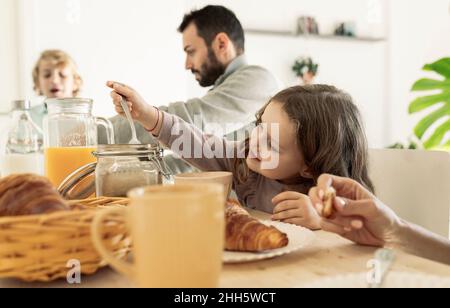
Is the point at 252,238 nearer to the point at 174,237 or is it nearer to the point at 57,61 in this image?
the point at 174,237

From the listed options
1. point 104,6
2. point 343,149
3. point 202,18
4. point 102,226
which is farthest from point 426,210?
point 104,6

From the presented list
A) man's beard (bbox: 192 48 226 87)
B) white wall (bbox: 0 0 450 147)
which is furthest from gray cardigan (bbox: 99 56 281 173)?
white wall (bbox: 0 0 450 147)

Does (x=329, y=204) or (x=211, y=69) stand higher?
(x=211, y=69)

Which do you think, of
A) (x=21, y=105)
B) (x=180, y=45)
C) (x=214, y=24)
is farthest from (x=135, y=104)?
(x=180, y=45)

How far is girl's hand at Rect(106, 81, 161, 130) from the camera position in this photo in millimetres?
977

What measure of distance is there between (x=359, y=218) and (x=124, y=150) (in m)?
0.37

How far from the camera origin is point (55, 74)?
9.23ft

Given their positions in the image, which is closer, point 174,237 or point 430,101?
point 174,237

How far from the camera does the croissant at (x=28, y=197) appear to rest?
1.53ft

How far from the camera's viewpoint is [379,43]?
4004mm

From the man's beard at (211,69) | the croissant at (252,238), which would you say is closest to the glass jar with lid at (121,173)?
the croissant at (252,238)

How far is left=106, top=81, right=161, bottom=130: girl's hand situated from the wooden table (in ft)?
1.81

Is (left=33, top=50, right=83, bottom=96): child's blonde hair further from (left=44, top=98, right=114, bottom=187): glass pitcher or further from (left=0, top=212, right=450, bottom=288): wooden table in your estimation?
(left=0, top=212, right=450, bottom=288): wooden table

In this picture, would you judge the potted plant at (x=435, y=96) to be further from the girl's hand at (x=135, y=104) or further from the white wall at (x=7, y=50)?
the white wall at (x=7, y=50)
